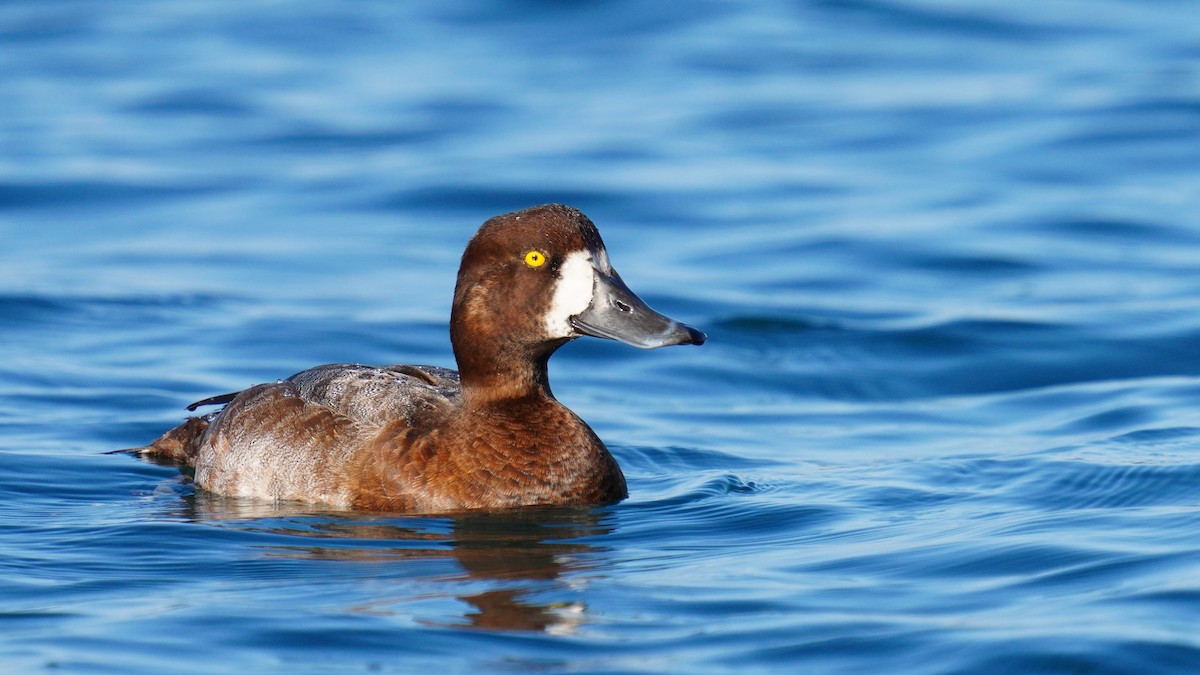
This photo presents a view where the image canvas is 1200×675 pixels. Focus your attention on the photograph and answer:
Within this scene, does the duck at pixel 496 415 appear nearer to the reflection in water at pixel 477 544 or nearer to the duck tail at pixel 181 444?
the reflection in water at pixel 477 544

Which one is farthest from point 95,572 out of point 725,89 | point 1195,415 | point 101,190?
point 725,89

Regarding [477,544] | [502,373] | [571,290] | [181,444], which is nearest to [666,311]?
[181,444]

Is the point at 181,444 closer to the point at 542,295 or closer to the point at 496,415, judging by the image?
the point at 496,415

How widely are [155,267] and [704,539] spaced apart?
6.91 m

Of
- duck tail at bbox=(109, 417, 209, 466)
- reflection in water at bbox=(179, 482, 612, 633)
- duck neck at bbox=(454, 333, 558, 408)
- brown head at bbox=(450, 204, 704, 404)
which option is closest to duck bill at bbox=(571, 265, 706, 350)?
brown head at bbox=(450, 204, 704, 404)

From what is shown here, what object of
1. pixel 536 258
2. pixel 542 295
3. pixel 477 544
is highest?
pixel 536 258

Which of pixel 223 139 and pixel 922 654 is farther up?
pixel 223 139

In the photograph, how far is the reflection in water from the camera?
5801mm

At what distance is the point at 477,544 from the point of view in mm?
6645

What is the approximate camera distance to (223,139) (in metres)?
16.8

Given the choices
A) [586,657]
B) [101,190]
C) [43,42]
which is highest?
[43,42]

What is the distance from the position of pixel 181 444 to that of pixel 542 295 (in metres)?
2.23

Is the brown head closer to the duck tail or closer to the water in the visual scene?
the water

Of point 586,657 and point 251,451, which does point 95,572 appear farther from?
point 586,657
